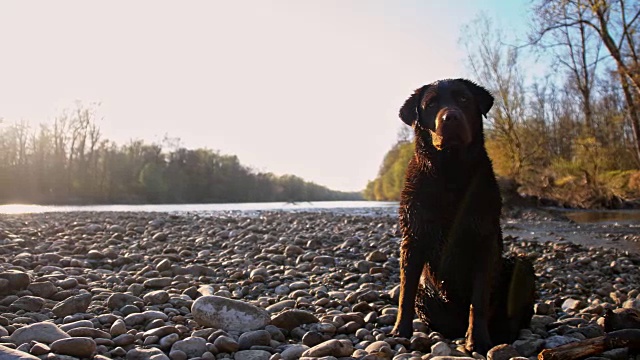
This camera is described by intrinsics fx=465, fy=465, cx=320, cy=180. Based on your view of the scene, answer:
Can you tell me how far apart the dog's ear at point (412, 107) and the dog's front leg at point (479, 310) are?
1.39m

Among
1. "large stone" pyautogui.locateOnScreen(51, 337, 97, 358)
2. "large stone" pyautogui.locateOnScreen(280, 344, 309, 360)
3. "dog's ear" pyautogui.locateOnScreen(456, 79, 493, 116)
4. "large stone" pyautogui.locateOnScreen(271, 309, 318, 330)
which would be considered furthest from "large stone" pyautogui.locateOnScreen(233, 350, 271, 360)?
"dog's ear" pyautogui.locateOnScreen(456, 79, 493, 116)

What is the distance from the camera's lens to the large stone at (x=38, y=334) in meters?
3.50

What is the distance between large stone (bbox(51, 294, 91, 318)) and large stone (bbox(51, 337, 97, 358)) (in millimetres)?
1270

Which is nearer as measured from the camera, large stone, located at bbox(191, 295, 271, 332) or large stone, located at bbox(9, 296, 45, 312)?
large stone, located at bbox(191, 295, 271, 332)

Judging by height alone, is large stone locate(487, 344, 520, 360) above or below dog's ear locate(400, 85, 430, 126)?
below

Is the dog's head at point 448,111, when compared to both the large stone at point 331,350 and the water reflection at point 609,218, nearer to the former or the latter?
the large stone at point 331,350

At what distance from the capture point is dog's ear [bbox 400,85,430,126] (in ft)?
13.6

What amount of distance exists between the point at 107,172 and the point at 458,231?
67934 mm

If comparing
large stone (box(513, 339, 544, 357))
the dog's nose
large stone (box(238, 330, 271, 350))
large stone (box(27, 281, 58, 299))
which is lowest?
large stone (box(513, 339, 544, 357))

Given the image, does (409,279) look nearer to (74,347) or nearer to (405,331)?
(405,331)

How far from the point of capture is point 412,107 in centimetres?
419

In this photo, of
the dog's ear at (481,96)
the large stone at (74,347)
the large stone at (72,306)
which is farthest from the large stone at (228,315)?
the dog's ear at (481,96)

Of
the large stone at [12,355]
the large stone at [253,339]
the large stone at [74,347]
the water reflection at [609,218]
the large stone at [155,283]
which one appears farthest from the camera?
the water reflection at [609,218]

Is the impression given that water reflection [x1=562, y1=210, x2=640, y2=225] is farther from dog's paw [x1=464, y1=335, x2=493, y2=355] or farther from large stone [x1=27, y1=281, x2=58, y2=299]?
large stone [x1=27, y1=281, x2=58, y2=299]
